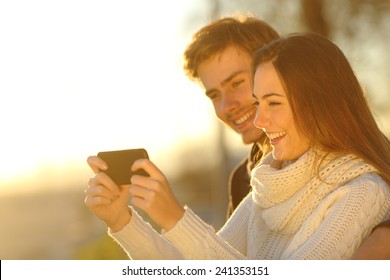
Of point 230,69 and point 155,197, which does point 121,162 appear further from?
point 230,69

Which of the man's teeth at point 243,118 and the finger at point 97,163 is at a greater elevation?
the man's teeth at point 243,118

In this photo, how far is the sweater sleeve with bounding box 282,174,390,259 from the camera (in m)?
4.39

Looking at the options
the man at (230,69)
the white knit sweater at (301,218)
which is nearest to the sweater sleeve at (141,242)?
the white knit sweater at (301,218)

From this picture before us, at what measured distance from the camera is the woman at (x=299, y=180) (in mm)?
4438

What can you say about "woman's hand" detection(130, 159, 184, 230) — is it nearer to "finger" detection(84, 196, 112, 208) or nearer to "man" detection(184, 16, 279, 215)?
"finger" detection(84, 196, 112, 208)

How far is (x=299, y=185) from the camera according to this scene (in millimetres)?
4691

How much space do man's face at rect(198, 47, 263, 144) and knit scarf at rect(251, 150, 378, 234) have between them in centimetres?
167

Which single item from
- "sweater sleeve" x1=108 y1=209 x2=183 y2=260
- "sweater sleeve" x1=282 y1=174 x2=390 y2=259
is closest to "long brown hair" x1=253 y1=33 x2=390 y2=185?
"sweater sleeve" x1=282 y1=174 x2=390 y2=259

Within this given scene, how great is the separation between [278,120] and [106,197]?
853 mm

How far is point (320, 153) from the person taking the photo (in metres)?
4.64

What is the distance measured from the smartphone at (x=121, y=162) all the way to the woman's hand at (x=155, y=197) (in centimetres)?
18

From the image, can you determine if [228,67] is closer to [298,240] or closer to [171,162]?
[298,240]

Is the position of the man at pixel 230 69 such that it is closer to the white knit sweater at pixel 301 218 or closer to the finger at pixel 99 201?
the white knit sweater at pixel 301 218
